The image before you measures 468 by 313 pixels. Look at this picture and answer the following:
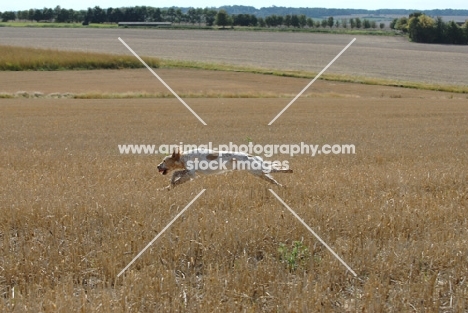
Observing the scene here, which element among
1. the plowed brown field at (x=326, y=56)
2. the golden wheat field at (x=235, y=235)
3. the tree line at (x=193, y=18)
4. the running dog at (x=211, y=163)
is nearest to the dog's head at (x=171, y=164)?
the running dog at (x=211, y=163)

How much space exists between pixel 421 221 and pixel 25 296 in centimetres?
468

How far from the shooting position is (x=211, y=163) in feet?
→ 27.1

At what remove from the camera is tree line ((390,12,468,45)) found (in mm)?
115188

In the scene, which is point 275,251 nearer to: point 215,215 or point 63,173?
point 215,215

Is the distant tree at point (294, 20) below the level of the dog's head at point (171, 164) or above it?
above

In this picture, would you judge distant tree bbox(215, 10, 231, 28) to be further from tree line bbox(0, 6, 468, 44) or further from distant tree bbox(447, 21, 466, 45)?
distant tree bbox(447, 21, 466, 45)

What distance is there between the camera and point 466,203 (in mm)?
8336

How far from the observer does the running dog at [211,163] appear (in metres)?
8.27

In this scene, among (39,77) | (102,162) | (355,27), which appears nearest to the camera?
(102,162)

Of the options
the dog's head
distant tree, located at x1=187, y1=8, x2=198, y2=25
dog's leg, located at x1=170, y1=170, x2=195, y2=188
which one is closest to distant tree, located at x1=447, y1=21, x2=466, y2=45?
distant tree, located at x1=187, y1=8, x2=198, y2=25

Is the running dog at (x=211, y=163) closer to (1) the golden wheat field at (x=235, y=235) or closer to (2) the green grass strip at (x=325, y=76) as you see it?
(1) the golden wheat field at (x=235, y=235)

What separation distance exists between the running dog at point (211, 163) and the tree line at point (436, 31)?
117m

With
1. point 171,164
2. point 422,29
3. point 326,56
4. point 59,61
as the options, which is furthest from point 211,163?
point 422,29

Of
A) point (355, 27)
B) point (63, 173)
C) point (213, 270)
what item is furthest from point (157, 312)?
point (355, 27)
